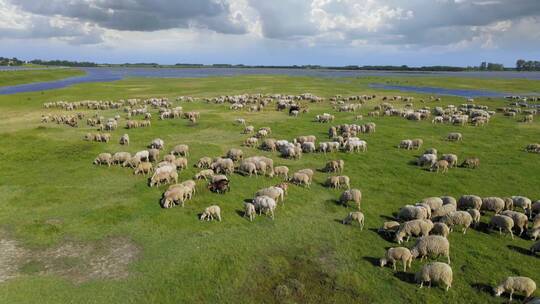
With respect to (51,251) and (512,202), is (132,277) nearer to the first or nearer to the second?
(51,251)

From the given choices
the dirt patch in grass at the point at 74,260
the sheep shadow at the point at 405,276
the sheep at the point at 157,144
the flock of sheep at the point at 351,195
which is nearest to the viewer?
the sheep shadow at the point at 405,276

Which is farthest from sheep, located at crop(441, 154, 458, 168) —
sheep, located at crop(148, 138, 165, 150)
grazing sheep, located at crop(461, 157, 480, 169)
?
sheep, located at crop(148, 138, 165, 150)

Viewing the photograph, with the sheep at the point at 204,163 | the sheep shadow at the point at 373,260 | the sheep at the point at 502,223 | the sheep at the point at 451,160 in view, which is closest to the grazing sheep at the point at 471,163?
the sheep at the point at 451,160

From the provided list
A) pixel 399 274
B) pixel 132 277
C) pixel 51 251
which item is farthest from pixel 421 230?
pixel 51 251

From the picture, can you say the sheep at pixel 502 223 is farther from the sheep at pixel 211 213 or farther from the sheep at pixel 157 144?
the sheep at pixel 157 144

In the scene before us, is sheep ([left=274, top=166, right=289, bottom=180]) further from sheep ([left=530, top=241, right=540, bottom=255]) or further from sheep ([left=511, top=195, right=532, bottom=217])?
sheep ([left=530, top=241, right=540, bottom=255])

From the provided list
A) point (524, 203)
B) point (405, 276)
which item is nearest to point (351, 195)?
point (405, 276)
